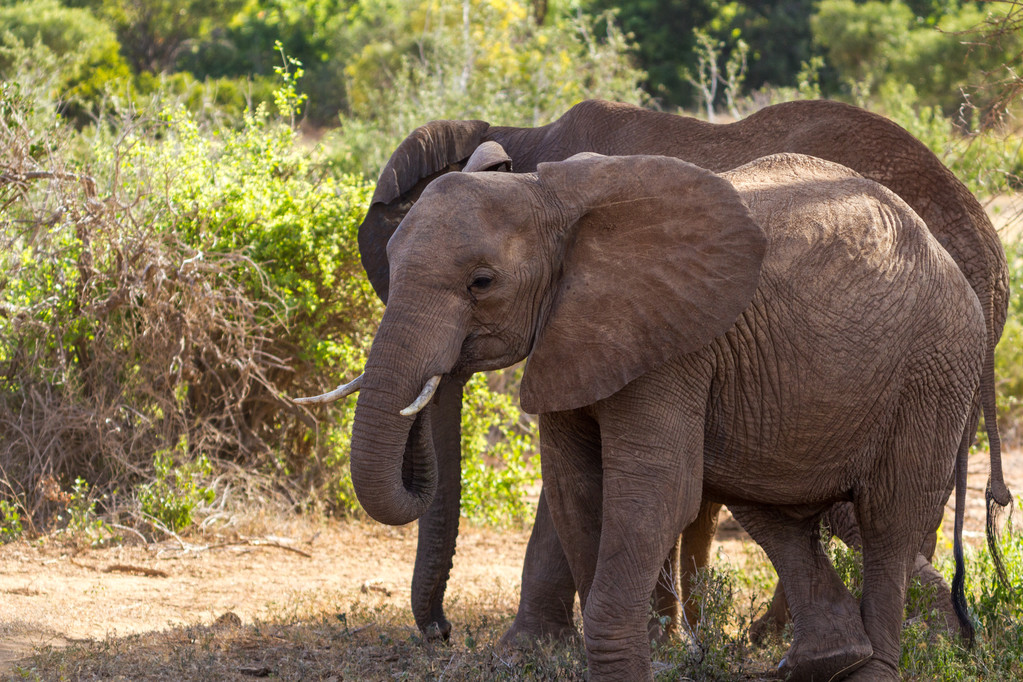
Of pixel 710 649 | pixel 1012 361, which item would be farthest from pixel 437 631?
pixel 1012 361

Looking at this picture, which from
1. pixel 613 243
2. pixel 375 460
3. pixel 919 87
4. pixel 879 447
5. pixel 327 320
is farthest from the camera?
pixel 919 87

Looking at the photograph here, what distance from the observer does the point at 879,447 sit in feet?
14.5

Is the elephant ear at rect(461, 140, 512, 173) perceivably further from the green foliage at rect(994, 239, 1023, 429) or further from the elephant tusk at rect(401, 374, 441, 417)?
the green foliage at rect(994, 239, 1023, 429)

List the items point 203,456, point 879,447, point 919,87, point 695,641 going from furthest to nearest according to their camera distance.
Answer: point 919,87 → point 203,456 → point 695,641 → point 879,447

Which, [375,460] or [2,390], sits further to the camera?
[2,390]

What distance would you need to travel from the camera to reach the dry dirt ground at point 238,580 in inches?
231

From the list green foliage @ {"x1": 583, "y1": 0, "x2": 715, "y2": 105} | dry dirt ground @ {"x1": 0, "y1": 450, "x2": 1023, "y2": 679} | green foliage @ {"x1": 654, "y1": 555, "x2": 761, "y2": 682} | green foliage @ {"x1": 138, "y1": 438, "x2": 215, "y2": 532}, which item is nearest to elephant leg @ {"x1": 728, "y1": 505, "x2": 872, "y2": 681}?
green foliage @ {"x1": 654, "y1": 555, "x2": 761, "y2": 682}

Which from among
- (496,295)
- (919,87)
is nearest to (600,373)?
(496,295)

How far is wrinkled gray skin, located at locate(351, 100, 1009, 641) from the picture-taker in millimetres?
5016

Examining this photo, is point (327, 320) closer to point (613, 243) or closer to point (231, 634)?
point (231, 634)

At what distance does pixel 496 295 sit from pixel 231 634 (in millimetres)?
2712

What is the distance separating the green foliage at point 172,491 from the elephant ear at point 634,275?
4.48 meters

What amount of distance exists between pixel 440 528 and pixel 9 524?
3259 mm

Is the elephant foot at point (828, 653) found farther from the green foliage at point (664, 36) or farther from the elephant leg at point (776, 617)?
the green foliage at point (664, 36)
